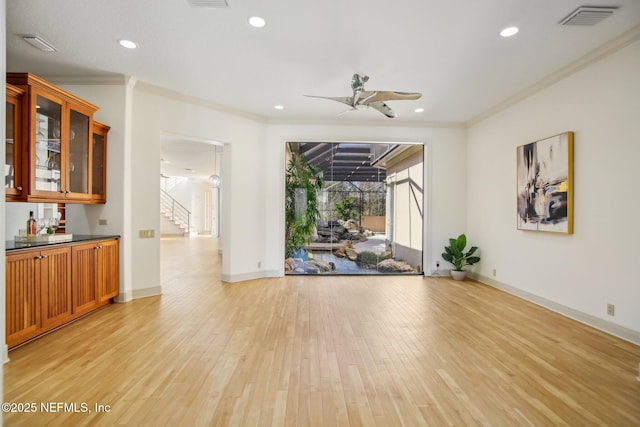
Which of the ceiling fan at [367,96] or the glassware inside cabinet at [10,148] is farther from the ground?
the ceiling fan at [367,96]

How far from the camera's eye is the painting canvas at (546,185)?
386 centimetres

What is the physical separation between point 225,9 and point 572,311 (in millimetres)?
5178

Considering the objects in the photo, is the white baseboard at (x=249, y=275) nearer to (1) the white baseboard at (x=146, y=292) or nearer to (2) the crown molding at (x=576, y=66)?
(1) the white baseboard at (x=146, y=292)

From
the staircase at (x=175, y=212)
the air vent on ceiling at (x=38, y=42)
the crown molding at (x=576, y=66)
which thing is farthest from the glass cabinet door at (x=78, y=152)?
the staircase at (x=175, y=212)

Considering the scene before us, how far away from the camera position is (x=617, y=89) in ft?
10.9

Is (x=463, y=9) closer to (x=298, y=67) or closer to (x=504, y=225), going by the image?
(x=298, y=67)

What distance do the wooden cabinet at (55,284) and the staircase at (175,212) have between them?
12.4 metres

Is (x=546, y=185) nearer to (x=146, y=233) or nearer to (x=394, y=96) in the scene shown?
(x=394, y=96)

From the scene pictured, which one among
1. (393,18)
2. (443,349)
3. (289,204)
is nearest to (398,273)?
(289,204)

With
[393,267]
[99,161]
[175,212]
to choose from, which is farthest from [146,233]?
[175,212]

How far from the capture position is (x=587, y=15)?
2.81 meters

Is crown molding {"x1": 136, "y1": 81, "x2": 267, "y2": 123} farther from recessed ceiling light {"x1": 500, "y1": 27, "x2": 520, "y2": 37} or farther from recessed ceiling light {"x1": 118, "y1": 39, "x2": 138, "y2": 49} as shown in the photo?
recessed ceiling light {"x1": 500, "y1": 27, "x2": 520, "y2": 37}

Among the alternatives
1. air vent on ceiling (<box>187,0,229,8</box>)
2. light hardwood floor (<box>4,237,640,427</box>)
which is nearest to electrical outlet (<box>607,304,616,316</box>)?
light hardwood floor (<box>4,237,640,427</box>)

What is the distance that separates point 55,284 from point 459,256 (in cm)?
610
